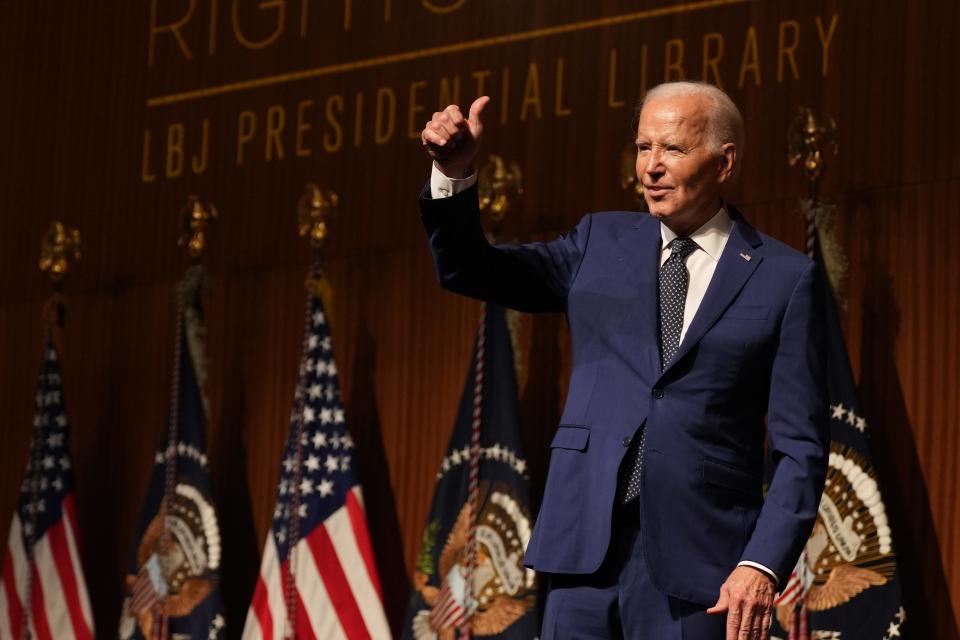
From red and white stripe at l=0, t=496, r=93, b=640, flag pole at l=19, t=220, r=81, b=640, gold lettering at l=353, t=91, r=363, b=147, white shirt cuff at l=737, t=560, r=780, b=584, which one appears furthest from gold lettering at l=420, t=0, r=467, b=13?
white shirt cuff at l=737, t=560, r=780, b=584

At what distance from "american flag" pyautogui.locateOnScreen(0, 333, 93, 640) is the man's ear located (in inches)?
148

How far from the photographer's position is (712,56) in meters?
5.15

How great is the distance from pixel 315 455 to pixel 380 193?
96cm

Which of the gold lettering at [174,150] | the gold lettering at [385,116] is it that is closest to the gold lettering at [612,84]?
the gold lettering at [385,116]

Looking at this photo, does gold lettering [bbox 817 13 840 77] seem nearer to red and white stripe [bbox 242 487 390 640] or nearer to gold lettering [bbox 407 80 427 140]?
gold lettering [bbox 407 80 427 140]

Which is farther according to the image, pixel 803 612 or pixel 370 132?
pixel 370 132

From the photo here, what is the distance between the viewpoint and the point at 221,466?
5.93 metres

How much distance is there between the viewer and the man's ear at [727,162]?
8.83ft

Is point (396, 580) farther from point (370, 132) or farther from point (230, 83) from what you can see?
point (230, 83)

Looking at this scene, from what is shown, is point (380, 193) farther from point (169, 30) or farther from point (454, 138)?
point (454, 138)

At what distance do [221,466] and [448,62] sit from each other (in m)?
1.65

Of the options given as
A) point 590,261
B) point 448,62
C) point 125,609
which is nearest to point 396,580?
point 125,609

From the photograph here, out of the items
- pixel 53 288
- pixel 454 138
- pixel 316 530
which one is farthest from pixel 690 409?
pixel 53 288

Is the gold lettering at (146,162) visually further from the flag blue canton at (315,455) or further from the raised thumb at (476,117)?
the raised thumb at (476,117)
